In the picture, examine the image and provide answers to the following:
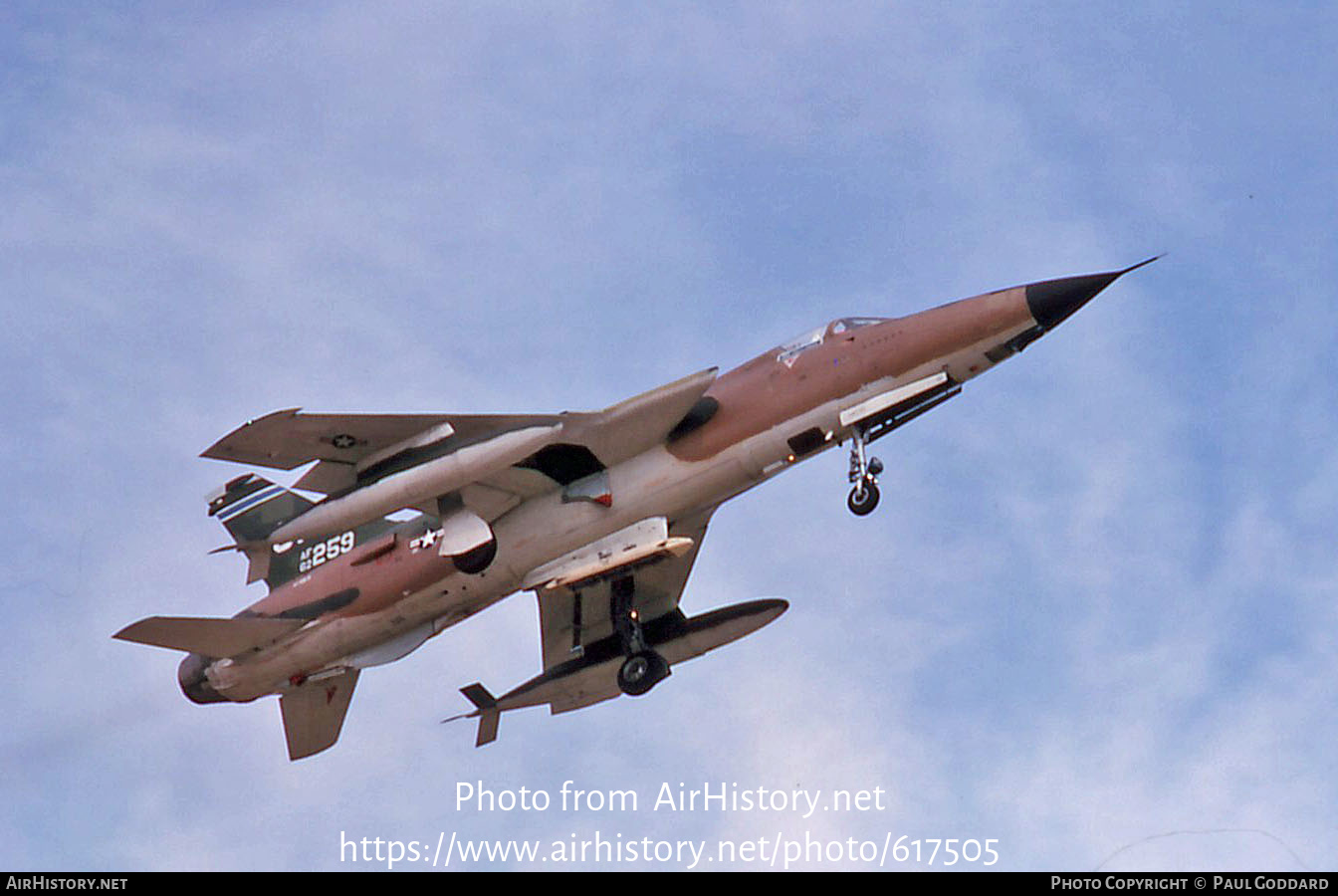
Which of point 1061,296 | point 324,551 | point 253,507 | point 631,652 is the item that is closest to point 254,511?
point 253,507

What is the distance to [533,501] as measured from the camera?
29469 millimetres

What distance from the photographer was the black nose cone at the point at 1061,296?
27.5 m

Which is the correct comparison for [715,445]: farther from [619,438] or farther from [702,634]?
[702,634]

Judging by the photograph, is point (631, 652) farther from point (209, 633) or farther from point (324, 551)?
point (209, 633)

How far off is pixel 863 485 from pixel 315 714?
419 inches

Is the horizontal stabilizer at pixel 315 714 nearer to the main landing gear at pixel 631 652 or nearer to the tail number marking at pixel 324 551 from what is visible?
the tail number marking at pixel 324 551

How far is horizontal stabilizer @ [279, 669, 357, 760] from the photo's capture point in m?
32.4

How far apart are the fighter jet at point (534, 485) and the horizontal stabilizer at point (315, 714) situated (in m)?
0.56

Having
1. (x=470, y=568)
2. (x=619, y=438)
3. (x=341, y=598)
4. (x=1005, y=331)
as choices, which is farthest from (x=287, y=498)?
(x=1005, y=331)

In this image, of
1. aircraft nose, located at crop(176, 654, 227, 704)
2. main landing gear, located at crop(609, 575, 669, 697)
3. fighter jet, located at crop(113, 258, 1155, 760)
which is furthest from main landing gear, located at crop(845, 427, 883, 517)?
aircraft nose, located at crop(176, 654, 227, 704)
